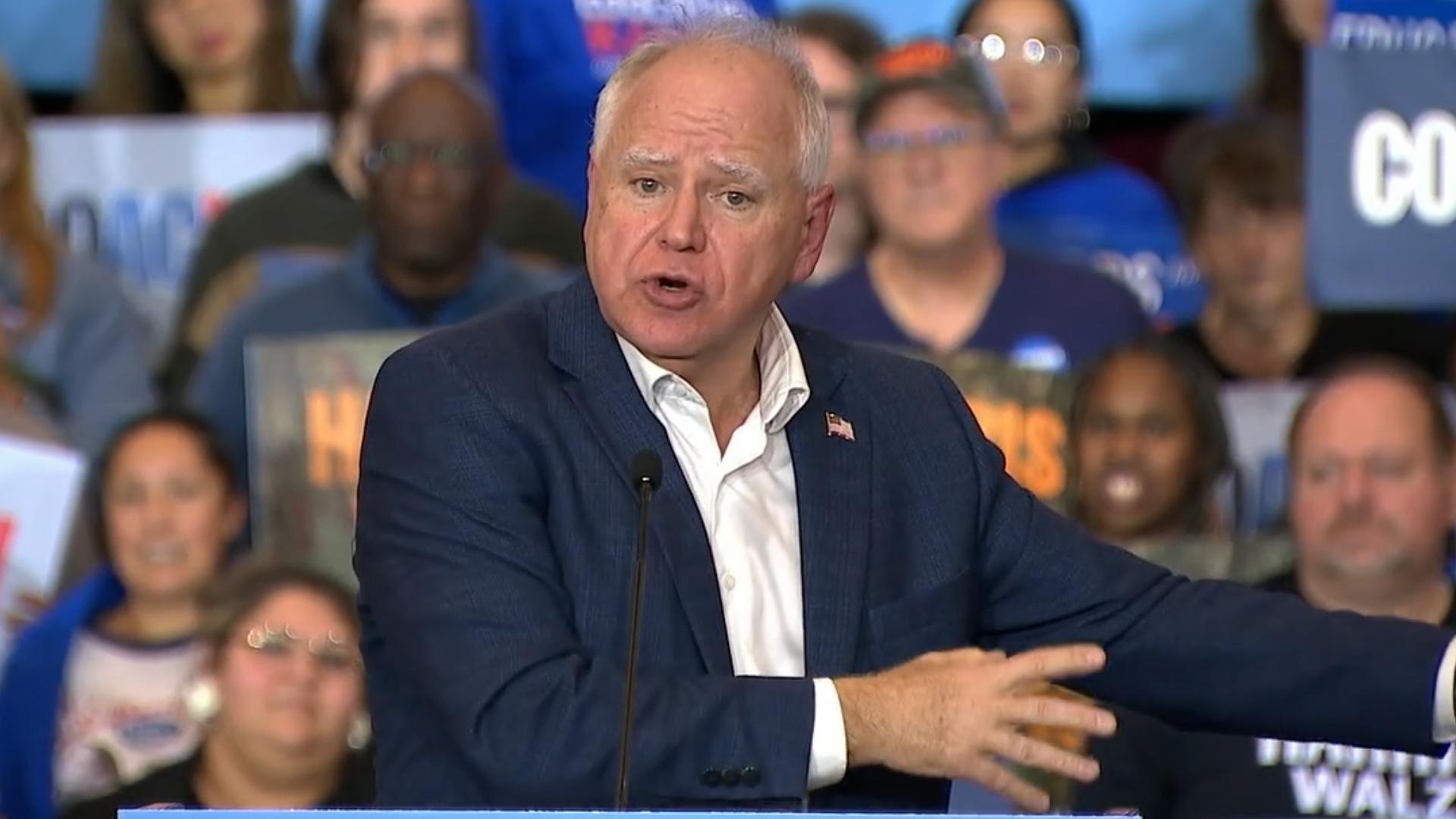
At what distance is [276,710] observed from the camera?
5.10 meters

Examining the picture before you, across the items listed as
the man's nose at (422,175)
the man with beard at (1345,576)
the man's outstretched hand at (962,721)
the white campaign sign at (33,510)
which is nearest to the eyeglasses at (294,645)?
the white campaign sign at (33,510)

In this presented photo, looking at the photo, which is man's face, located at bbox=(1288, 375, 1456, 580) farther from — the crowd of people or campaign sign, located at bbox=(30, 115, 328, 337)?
campaign sign, located at bbox=(30, 115, 328, 337)

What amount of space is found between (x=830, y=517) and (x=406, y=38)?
3.47 m

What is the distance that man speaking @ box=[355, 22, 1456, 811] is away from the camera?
9.27 feet

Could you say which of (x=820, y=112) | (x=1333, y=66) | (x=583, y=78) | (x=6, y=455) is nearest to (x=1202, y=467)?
(x=1333, y=66)

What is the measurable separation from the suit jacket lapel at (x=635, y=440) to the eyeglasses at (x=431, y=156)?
8.58ft

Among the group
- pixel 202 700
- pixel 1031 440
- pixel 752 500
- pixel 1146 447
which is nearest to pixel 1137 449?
pixel 1146 447

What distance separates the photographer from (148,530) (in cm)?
557

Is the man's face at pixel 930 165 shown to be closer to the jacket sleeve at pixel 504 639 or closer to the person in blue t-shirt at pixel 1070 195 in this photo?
the person in blue t-shirt at pixel 1070 195

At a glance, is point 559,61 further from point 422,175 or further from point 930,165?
point 930,165

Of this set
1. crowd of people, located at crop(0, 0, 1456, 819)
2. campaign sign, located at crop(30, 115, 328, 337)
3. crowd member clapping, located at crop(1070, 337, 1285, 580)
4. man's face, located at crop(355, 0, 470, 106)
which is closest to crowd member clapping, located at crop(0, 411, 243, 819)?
crowd of people, located at crop(0, 0, 1456, 819)

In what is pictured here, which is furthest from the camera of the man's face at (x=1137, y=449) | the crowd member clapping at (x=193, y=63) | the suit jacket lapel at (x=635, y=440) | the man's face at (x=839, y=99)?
the crowd member clapping at (x=193, y=63)

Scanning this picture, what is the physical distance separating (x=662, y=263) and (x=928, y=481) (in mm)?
427

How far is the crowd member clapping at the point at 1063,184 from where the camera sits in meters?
6.57
